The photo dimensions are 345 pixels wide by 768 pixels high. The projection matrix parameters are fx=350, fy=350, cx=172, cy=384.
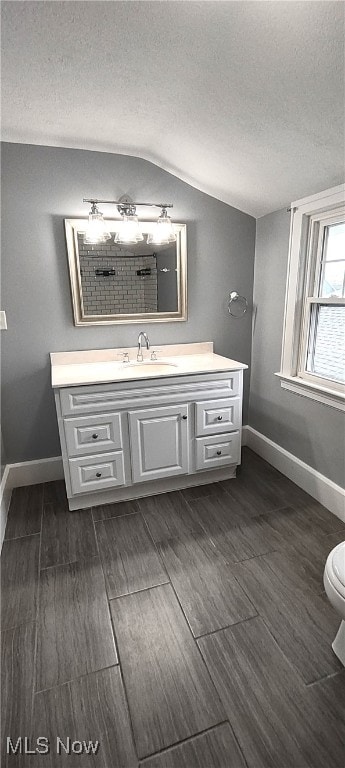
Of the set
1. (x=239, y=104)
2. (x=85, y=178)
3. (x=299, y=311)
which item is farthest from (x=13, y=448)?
(x=239, y=104)

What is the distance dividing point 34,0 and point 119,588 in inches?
85.4

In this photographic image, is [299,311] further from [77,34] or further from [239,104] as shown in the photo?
[77,34]

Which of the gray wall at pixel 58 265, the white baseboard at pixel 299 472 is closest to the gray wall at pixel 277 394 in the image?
the white baseboard at pixel 299 472

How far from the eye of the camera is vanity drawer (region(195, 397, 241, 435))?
7.30 feet

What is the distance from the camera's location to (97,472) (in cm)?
208

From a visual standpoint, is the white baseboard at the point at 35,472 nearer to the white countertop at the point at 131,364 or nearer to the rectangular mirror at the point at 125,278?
the white countertop at the point at 131,364

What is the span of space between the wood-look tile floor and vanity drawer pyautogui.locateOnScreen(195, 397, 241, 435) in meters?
0.48

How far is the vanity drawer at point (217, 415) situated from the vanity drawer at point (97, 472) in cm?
54

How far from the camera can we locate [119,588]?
158 cm

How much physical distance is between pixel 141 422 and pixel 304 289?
1.31 m

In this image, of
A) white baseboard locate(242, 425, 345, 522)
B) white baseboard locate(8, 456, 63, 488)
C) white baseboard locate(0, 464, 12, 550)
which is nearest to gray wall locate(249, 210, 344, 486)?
white baseboard locate(242, 425, 345, 522)

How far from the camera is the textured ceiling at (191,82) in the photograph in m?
1.10

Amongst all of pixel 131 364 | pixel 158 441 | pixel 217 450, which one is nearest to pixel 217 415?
pixel 217 450

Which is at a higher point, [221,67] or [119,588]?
[221,67]
